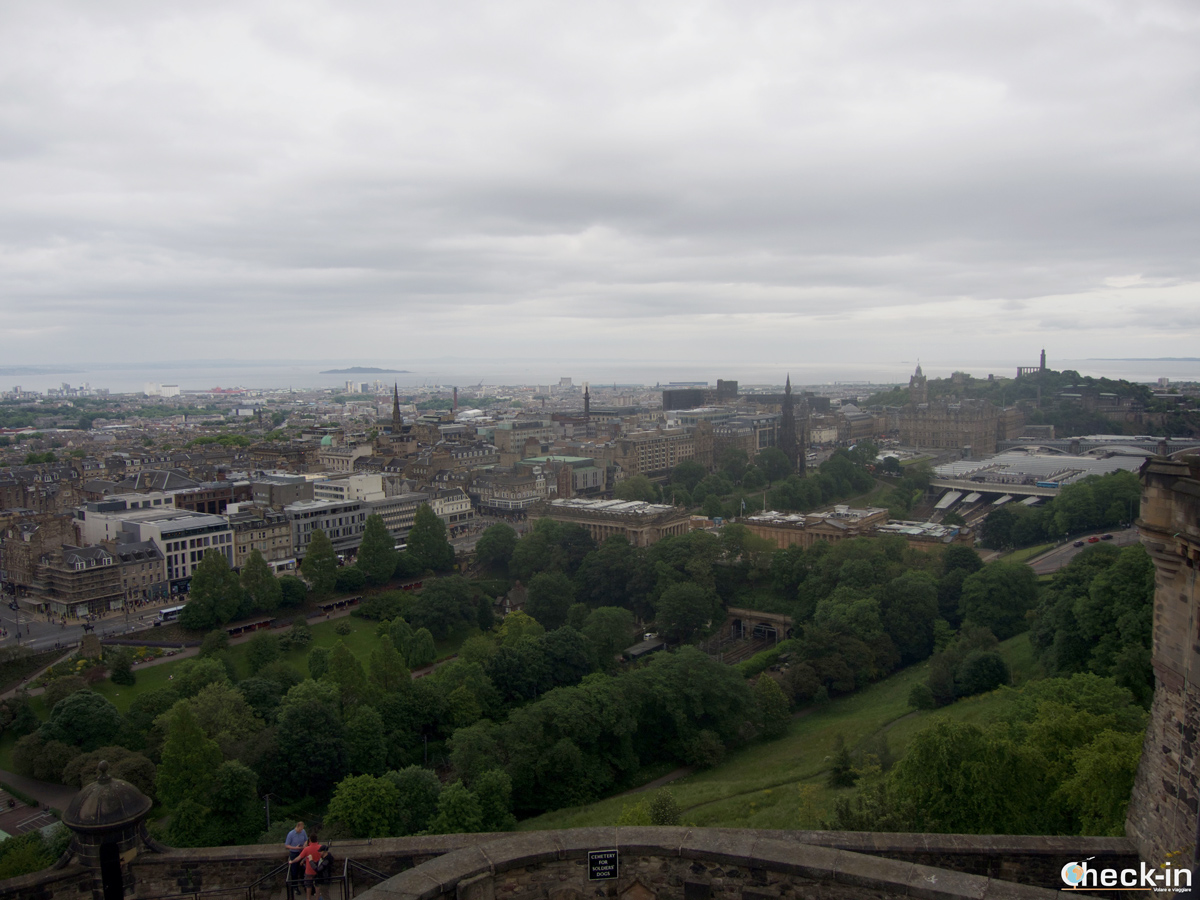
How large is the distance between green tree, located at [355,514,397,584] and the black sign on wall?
45.5 metres

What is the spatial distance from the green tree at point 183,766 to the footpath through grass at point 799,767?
9.61 meters

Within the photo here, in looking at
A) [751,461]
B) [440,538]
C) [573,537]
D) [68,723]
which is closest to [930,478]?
[751,461]

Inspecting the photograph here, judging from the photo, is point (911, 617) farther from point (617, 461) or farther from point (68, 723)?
point (617, 461)

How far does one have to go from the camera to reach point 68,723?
2942cm

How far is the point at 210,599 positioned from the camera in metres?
43.3

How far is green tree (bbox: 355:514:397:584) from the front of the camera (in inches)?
2010

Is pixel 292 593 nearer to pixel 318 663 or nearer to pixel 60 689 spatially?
pixel 318 663

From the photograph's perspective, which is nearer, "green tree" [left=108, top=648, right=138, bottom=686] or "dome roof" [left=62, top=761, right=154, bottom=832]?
"dome roof" [left=62, top=761, right=154, bottom=832]

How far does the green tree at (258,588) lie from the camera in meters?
45.5

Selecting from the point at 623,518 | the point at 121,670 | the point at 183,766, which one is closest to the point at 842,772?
the point at 183,766

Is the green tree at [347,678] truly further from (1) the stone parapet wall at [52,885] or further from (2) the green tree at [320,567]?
(1) the stone parapet wall at [52,885]

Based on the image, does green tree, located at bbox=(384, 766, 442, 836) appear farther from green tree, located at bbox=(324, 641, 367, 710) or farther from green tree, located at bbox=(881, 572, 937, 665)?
green tree, located at bbox=(881, 572, 937, 665)

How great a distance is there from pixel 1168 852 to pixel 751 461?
91.8 metres

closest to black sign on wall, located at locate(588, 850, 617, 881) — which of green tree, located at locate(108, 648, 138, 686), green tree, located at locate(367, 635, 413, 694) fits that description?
green tree, located at locate(367, 635, 413, 694)
